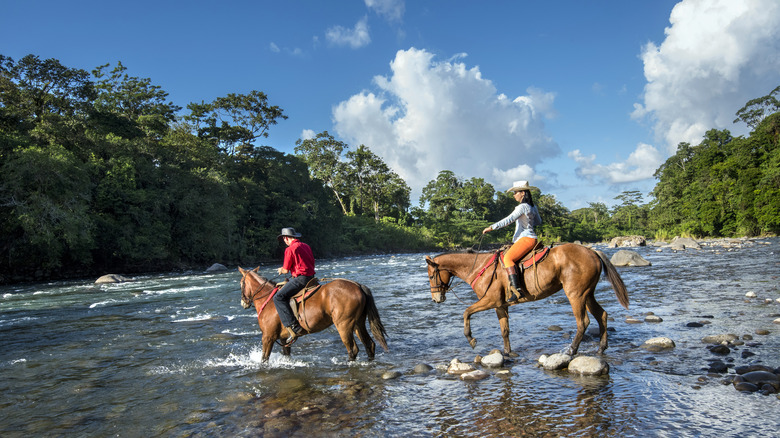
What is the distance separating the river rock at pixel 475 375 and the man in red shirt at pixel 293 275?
2.82 metres

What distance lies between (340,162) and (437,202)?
78.8 feet

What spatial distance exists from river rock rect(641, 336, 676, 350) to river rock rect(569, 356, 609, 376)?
1601mm

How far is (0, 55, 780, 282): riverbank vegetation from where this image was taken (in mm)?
26016

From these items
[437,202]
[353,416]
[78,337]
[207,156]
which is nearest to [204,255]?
[207,156]

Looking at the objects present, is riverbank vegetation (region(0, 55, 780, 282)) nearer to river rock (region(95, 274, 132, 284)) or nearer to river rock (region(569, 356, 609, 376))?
river rock (region(95, 274, 132, 284))

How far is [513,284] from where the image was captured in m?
7.05

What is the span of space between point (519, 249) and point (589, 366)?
2.14 meters

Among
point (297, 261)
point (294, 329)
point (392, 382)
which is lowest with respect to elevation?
point (392, 382)

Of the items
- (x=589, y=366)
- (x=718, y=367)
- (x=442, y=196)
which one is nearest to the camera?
(x=718, y=367)

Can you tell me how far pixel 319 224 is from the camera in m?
56.0

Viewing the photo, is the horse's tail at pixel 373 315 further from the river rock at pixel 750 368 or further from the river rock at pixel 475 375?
the river rock at pixel 750 368

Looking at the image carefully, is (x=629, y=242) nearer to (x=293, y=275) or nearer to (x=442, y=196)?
(x=442, y=196)

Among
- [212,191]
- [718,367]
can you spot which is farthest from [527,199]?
[212,191]

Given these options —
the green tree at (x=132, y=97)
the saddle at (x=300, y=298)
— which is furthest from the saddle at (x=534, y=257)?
the green tree at (x=132, y=97)
